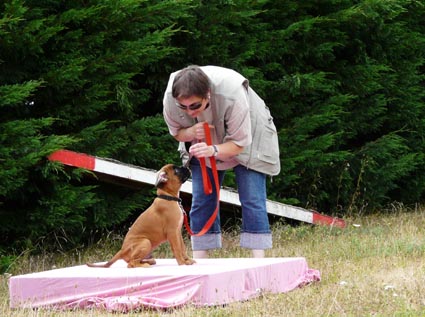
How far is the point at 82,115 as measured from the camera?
Answer: 7590mm

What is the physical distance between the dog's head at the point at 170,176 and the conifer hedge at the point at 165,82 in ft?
5.56

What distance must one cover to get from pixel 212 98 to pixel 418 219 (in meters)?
4.70

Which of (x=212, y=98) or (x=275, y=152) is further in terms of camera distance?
(x=275, y=152)

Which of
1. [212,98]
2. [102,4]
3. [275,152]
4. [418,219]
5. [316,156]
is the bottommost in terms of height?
[418,219]

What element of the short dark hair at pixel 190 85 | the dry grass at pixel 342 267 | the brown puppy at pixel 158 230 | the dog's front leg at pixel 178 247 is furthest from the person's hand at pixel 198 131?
the dry grass at pixel 342 267

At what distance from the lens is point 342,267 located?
257 inches

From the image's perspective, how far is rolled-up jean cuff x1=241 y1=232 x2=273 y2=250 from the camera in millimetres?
6137

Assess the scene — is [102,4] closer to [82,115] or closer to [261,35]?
[82,115]

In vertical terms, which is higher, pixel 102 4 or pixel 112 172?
pixel 102 4

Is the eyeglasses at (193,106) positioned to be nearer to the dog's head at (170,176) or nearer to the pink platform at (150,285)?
the dog's head at (170,176)

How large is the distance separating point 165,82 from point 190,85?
314cm

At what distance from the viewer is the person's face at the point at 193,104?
5301mm

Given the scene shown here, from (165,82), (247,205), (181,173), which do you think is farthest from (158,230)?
(165,82)

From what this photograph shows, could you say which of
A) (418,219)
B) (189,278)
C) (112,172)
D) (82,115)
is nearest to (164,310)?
(189,278)
